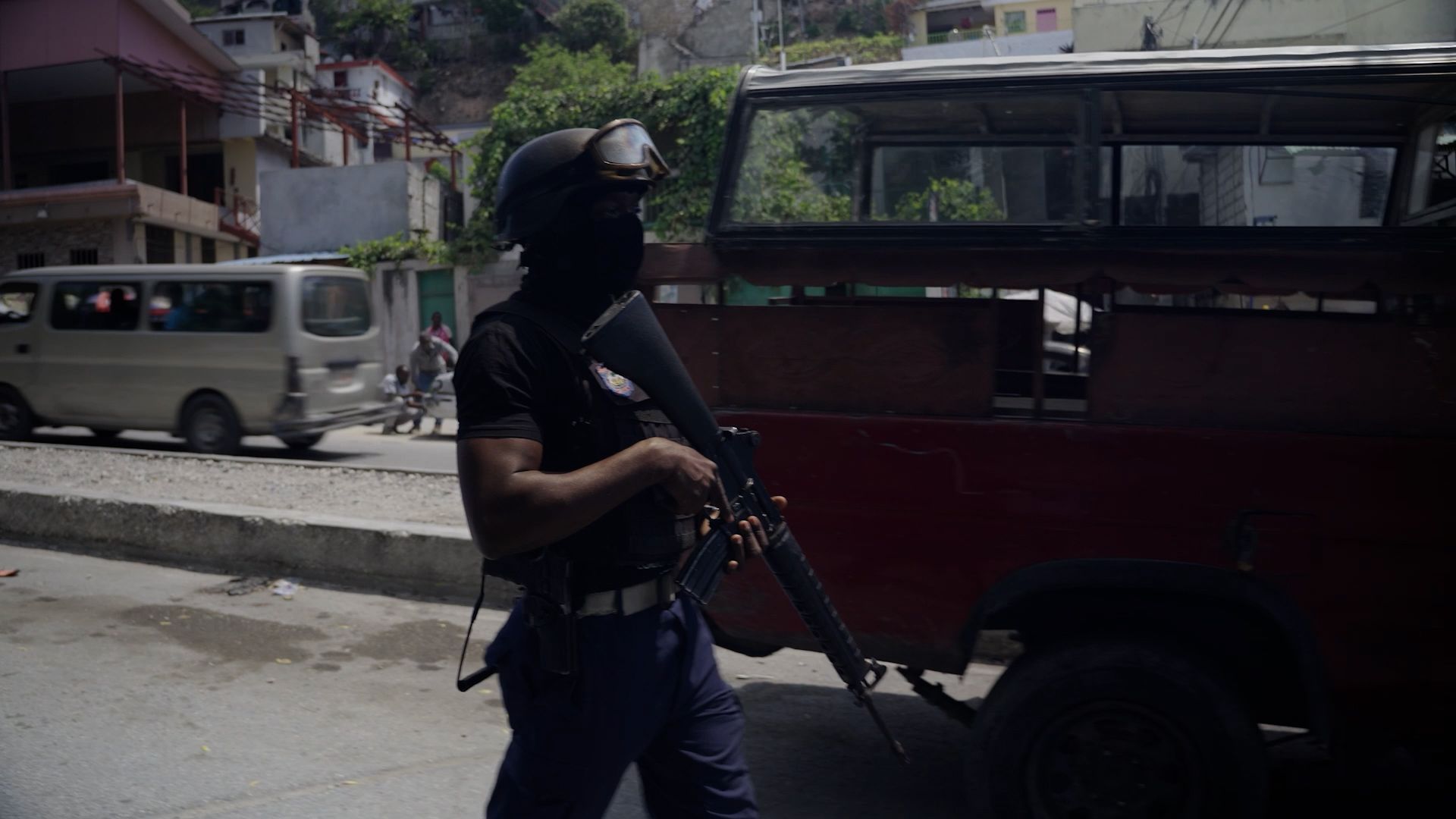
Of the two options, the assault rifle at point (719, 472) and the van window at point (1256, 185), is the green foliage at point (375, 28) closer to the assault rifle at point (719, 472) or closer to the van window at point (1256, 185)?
the van window at point (1256, 185)

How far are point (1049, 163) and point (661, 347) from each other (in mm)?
1823

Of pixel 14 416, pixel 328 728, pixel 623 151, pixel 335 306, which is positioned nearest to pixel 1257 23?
pixel 335 306

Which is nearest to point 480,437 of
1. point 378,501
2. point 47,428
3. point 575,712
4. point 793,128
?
point 575,712

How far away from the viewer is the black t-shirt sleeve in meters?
1.73

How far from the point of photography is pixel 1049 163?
321 cm

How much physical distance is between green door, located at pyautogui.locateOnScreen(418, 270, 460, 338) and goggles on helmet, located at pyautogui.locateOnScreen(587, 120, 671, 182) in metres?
21.0

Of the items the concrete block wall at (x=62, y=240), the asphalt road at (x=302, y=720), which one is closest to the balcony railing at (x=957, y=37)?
the concrete block wall at (x=62, y=240)

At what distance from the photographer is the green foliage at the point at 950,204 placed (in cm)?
318

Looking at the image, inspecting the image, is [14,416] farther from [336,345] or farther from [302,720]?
[302,720]

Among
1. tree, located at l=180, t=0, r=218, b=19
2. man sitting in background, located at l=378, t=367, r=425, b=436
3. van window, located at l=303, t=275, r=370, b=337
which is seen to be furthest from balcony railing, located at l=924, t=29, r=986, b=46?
tree, located at l=180, t=0, r=218, b=19

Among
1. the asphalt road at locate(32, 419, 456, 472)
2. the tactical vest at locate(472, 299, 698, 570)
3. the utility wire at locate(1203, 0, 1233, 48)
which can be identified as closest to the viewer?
the tactical vest at locate(472, 299, 698, 570)

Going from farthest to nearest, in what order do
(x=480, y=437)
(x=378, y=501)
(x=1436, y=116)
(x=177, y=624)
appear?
(x=378, y=501)
(x=177, y=624)
(x=1436, y=116)
(x=480, y=437)

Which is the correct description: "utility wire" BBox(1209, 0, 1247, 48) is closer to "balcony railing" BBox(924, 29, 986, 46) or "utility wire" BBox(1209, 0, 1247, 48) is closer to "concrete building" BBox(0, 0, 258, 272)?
"balcony railing" BBox(924, 29, 986, 46)

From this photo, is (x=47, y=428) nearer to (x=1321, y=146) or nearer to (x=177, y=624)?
(x=177, y=624)
